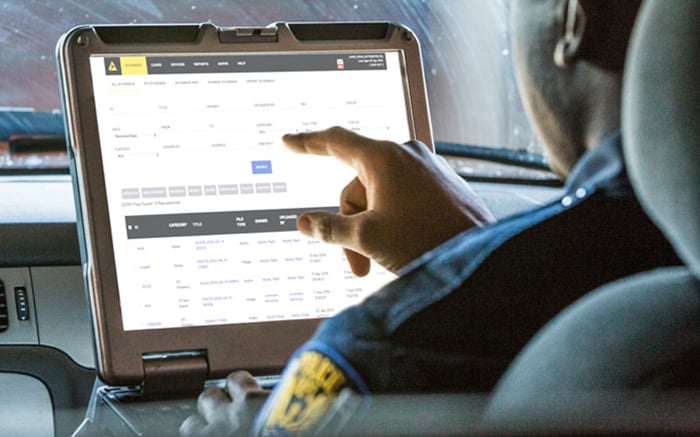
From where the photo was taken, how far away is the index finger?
4.52 feet

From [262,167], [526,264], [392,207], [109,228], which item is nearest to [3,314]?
[109,228]

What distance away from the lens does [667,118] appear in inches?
31.0

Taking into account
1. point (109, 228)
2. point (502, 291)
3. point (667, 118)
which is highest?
point (667, 118)

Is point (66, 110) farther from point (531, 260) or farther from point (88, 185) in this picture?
point (531, 260)

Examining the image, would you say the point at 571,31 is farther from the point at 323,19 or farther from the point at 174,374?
the point at 323,19

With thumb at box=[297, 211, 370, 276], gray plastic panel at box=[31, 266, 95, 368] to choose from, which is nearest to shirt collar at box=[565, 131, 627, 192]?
thumb at box=[297, 211, 370, 276]

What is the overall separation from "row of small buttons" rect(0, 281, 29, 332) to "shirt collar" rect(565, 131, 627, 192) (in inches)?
44.5

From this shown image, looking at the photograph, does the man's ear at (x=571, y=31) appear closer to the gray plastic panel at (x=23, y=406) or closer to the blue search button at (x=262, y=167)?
→ the blue search button at (x=262, y=167)

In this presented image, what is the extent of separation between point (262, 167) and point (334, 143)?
10 centimetres

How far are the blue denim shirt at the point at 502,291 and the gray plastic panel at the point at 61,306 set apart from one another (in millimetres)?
1026

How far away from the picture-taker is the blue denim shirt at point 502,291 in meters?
Answer: 0.83

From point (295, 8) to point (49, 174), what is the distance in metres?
0.52

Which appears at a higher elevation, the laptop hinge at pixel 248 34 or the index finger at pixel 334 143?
the laptop hinge at pixel 248 34

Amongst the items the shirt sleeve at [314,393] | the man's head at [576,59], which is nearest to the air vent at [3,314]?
the shirt sleeve at [314,393]
